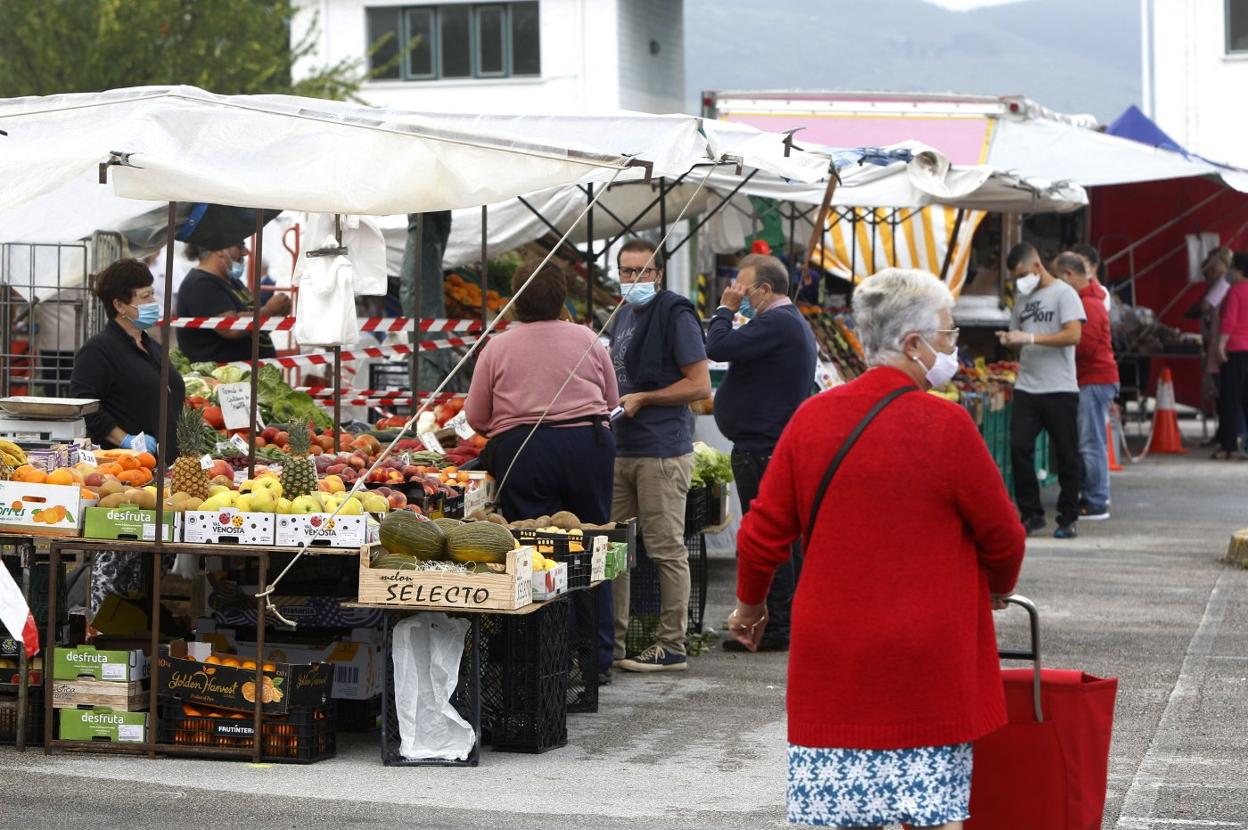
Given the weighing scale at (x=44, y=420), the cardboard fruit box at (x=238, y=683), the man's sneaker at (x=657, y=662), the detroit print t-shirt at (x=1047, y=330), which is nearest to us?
the cardboard fruit box at (x=238, y=683)

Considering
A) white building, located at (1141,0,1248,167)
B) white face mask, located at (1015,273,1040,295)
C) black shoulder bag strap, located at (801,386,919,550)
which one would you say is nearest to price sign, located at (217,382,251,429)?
black shoulder bag strap, located at (801,386,919,550)

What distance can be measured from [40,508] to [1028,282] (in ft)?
27.4

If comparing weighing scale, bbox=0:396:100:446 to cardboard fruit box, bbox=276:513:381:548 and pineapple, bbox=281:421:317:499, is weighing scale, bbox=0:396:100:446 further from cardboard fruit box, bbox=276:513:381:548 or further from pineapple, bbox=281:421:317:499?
cardboard fruit box, bbox=276:513:381:548

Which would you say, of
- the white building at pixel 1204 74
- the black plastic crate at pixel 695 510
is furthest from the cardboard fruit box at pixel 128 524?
the white building at pixel 1204 74

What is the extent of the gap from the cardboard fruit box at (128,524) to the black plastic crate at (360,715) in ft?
3.45

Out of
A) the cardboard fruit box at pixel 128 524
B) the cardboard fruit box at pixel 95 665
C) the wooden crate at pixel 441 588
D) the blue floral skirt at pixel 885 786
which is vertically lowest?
the cardboard fruit box at pixel 95 665

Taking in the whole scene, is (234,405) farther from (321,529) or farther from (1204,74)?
(1204,74)

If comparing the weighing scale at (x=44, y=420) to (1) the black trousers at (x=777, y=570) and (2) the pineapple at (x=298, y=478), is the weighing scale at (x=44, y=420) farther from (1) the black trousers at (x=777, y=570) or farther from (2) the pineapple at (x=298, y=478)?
(1) the black trousers at (x=777, y=570)

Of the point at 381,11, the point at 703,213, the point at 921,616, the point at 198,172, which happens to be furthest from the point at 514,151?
the point at 381,11

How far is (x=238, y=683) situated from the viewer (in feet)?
24.2

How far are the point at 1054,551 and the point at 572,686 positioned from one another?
626 cm

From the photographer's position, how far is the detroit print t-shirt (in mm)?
13719

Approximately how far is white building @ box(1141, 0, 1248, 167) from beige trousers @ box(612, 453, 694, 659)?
68.4 ft

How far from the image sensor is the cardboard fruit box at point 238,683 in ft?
24.0
